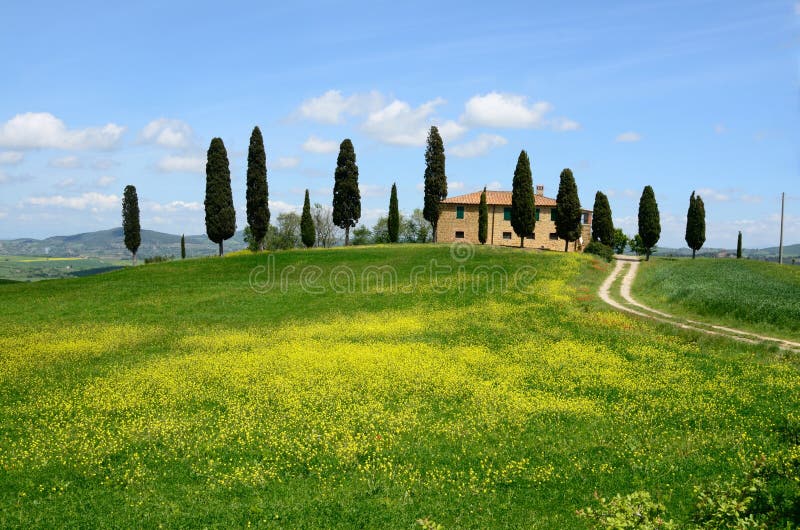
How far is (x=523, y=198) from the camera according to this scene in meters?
69.1

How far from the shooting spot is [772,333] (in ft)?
91.7

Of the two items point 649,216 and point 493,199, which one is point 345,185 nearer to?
point 493,199

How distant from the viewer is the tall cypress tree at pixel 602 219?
80.9 metres

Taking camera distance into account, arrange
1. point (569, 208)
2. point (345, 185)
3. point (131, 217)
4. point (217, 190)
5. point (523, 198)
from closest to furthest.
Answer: point (217, 190) < point (523, 198) < point (569, 208) < point (345, 185) < point (131, 217)

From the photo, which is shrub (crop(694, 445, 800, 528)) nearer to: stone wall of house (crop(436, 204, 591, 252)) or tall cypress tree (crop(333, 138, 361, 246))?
tall cypress tree (crop(333, 138, 361, 246))

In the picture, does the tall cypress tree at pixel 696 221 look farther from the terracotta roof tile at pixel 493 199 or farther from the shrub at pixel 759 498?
the shrub at pixel 759 498

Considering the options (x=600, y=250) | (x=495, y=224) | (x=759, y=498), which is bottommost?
(x=759, y=498)

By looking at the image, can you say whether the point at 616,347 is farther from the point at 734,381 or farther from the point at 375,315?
the point at 375,315

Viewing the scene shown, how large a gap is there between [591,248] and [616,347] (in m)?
49.3

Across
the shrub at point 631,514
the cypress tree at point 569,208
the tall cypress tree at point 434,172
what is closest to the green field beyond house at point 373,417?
the shrub at point 631,514

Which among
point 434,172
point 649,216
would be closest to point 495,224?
point 434,172

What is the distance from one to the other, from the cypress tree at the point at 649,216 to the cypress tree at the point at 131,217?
256 feet

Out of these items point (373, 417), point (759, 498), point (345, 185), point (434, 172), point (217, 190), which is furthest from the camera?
point (434, 172)

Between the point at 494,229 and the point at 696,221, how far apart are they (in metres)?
29.9
